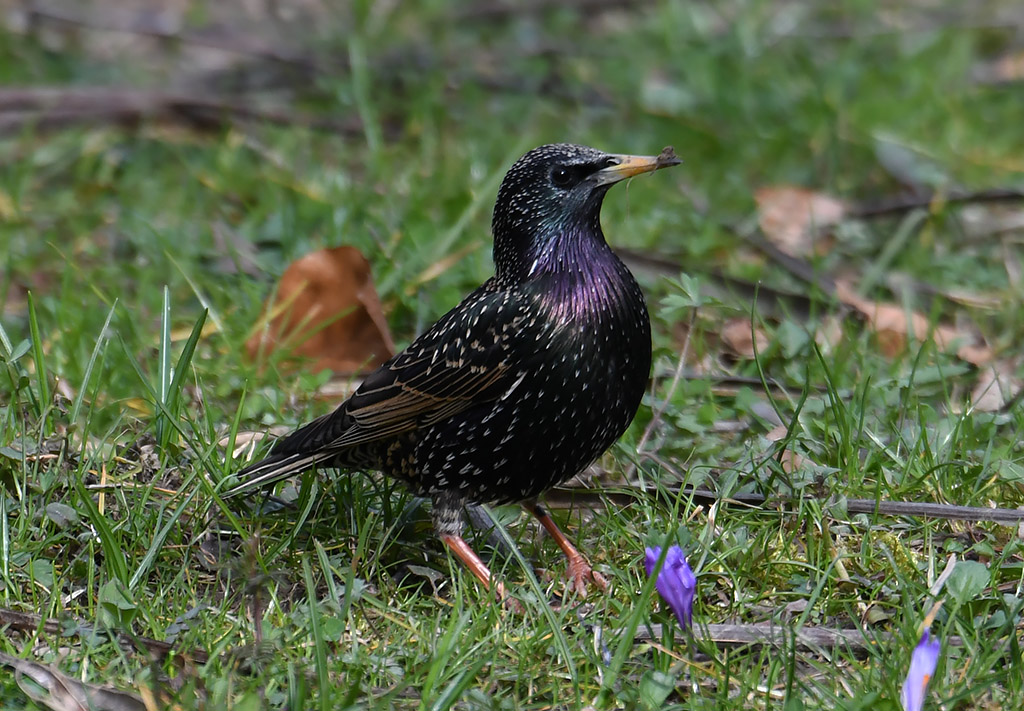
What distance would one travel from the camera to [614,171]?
4.03m

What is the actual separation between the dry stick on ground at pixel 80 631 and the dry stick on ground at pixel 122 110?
4075 millimetres

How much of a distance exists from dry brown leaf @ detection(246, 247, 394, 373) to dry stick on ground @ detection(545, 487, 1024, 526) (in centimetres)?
123

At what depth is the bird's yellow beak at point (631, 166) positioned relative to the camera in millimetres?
3959

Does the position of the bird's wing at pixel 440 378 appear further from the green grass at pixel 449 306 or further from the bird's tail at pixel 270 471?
the green grass at pixel 449 306

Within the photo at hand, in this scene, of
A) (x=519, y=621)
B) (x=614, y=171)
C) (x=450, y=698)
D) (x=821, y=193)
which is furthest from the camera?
(x=821, y=193)

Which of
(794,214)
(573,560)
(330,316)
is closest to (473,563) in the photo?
(573,560)

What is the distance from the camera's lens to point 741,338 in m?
5.38

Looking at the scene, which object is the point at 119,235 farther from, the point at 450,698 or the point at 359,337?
the point at 450,698

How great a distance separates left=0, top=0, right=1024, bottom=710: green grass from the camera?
3.45 metres

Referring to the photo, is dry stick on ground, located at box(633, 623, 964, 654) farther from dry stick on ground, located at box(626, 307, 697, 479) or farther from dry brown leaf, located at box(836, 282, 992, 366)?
dry brown leaf, located at box(836, 282, 992, 366)

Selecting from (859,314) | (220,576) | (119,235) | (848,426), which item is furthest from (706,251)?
(220,576)

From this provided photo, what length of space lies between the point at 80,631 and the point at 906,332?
3210 mm

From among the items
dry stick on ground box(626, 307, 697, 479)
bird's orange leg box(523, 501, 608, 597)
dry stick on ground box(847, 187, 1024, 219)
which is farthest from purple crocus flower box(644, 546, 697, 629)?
dry stick on ground box(847, 187, 1024, 219)

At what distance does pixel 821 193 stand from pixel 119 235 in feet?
10.9
